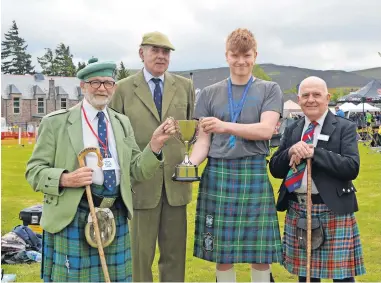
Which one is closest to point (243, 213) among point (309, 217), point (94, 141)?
point (309, 217)

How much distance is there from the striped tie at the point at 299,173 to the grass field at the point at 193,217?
2.24 meters

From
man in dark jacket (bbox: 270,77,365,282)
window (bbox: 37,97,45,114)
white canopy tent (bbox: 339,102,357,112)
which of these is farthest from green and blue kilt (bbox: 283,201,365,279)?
window (bbox: 37,97,45,114)

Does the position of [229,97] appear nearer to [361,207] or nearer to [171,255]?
[171,255]

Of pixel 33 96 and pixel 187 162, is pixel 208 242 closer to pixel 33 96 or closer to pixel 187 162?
pixel 187 162

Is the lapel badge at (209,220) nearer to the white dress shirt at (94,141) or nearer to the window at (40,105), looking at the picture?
the white dress shirt at (94,141)

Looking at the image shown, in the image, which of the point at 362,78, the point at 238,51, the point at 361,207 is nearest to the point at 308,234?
the point at 238,51

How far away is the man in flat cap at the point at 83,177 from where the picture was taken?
2947mm

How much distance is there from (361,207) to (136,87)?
22.0 ft

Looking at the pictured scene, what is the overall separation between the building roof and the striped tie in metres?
53.5

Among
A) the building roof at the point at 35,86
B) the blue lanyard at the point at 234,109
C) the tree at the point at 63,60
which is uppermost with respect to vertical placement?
the tree at the point at 63,60

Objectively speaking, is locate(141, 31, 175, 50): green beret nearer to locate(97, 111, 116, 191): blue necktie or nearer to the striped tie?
locate(97, 111, 116, 191): blue necktie

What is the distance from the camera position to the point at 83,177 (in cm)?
285

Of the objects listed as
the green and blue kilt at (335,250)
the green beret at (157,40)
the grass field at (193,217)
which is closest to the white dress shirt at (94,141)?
the green beret at (157,40)

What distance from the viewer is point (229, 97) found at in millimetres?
3527
